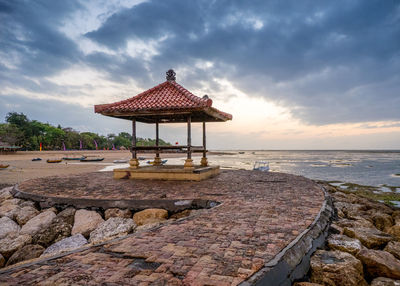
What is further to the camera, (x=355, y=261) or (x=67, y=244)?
(x=67, y=244)

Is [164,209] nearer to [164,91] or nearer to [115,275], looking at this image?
[115,275]

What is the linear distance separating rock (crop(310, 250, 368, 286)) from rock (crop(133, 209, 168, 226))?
130 inches

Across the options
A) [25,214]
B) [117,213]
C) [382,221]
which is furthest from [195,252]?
[382,221]

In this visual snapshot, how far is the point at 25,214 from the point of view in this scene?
20.1 feet

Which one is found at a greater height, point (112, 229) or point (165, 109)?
point (165, 109)

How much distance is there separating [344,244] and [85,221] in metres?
5.17

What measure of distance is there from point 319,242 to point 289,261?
1158 millimetres

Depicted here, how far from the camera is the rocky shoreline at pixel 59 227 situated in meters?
4.35

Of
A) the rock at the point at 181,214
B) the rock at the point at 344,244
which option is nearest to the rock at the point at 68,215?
the rock at the point at 181,214

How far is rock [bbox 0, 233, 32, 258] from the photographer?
438 centimetres

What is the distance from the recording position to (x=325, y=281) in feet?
9.59

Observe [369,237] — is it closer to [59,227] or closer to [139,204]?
[139,204]

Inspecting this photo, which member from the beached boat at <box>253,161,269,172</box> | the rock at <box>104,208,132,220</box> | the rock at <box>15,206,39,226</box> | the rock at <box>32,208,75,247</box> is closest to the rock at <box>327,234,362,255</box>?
the rock at <box>104,208,132,220</box>

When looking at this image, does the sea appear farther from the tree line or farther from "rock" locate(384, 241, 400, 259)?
the tree line
